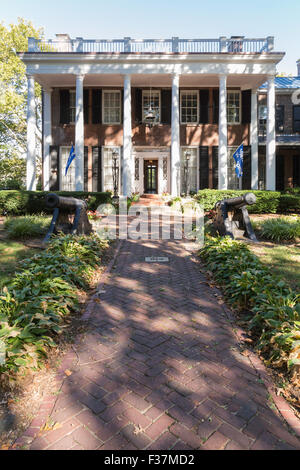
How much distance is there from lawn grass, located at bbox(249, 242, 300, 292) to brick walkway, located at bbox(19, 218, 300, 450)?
1546 millimetres

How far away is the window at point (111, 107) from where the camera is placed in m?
18.1

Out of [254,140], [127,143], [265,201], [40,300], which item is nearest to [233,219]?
[265,201]

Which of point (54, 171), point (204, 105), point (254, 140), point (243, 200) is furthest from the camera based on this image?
point (204, 105)

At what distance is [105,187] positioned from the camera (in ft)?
59.3

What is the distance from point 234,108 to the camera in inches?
720

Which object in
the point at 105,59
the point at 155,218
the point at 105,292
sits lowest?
the point at 105,292

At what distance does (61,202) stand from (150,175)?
15816 millimetres

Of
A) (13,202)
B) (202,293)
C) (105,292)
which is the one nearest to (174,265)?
(202,293)

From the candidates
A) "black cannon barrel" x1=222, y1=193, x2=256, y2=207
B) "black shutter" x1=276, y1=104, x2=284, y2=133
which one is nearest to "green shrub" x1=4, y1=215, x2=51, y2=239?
"black cannon barrel" x1=222, y1=193, x2=256, y2=207

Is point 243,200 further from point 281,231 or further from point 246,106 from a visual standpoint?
point 246,106

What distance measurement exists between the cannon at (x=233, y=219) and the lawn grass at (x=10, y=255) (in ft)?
14.9

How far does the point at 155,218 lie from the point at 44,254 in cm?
657

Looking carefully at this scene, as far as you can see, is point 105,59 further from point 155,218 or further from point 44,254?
point 44,254

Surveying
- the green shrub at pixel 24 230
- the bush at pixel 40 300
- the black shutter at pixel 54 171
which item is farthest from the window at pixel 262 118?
the bush at pixel 40 300
